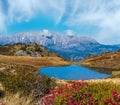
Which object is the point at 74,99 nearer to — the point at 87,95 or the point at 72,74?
the point at 87,95

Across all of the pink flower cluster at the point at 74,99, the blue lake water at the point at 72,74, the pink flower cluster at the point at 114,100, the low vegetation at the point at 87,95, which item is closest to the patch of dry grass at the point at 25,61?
the blue lake water at the point at 72,74

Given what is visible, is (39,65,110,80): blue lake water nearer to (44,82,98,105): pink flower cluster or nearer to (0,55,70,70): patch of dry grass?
(0,55,70,70): patch of dry grass

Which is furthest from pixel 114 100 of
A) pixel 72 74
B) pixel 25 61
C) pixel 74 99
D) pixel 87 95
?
pixel 25 61

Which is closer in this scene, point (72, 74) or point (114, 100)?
point (114, 100)

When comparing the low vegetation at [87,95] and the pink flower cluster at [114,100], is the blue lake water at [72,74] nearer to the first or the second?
the low vegetation at [87,95]

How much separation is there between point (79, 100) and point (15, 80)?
8.46m

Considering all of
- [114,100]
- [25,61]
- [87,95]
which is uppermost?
[25,61]

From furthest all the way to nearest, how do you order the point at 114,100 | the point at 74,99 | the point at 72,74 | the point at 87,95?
the point at 72,74, the point at 87,95, the point at 74,99, the point at 114,100

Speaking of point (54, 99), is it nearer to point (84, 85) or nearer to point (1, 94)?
point (84, 85)

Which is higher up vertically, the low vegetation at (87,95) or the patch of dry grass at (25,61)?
the patch of dry grass at (25,61)

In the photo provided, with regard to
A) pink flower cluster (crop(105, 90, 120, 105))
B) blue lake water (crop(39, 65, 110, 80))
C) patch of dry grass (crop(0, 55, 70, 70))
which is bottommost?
pink flower cluster (crop(105, 90, 120, 105))

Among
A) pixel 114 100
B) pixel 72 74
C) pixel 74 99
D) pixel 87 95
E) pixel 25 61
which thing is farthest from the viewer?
pixel 25 61

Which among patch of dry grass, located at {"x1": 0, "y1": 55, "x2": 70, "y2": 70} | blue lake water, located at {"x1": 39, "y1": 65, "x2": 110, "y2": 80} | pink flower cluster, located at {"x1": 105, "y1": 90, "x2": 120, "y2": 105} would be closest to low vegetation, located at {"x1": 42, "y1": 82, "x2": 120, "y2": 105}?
pink flower cluster, located at {"x1": 105, "y1": 90, "x2": 120, "y2": 105}

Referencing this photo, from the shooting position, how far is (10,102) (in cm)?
1363
